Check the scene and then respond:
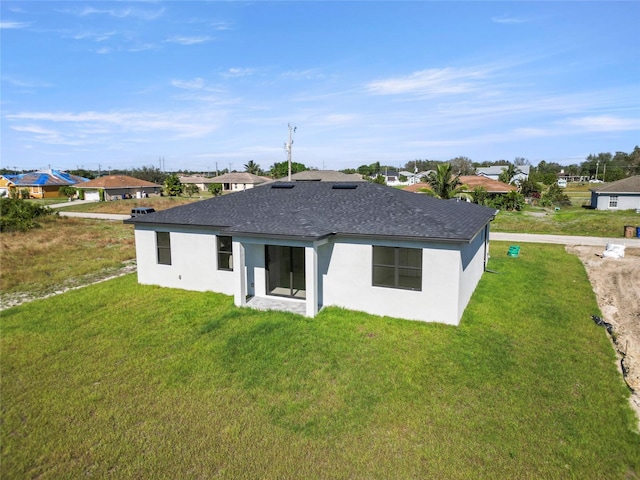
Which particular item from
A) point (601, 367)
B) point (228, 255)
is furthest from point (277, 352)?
point (601, 367)

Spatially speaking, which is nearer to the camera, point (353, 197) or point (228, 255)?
point (228, 255)

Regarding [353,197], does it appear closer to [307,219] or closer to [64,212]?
[307,219]

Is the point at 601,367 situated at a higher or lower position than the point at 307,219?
lower

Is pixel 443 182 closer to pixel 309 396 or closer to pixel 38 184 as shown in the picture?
pixel 309 396

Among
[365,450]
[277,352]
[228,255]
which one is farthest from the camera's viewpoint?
[228,255]

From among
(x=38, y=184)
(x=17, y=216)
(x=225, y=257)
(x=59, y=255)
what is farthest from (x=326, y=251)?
(x=38, y=184)

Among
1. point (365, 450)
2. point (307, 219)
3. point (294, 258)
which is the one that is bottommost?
point (365, 450)
